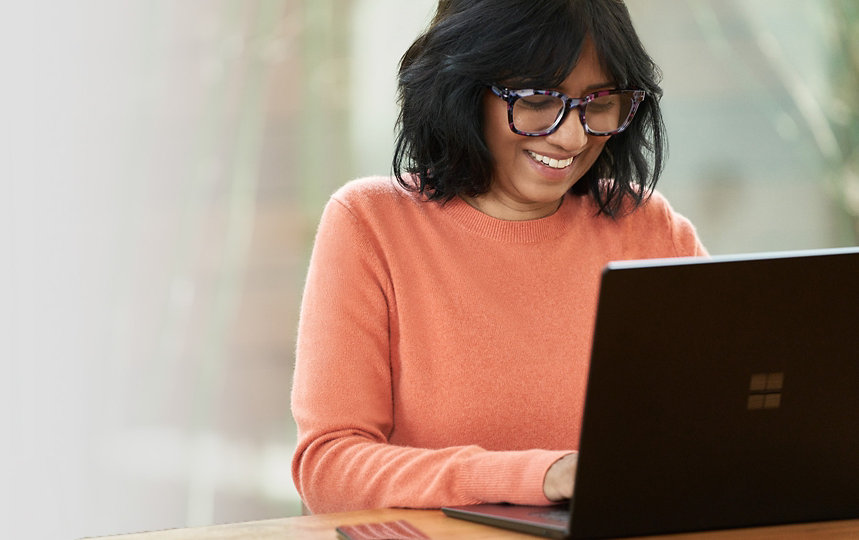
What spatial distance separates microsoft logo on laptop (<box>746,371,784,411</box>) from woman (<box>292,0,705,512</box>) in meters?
0.55

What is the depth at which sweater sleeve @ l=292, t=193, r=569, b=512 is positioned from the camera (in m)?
1.28

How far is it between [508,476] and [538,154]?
0.59m

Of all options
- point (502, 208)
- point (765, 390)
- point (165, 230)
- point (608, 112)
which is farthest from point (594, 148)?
point (165, 230)

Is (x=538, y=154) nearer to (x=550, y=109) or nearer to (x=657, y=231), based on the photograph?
(x=550, y=109)

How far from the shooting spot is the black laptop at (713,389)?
3.28 feet

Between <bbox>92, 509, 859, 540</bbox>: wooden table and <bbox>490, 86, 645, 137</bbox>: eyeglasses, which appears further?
<bbox>490, 86, 645, 137</bbox>: eyeglasses

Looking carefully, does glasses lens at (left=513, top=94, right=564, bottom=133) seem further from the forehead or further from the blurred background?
the blurred background

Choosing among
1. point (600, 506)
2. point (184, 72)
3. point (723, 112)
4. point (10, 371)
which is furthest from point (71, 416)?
point (723, 112)

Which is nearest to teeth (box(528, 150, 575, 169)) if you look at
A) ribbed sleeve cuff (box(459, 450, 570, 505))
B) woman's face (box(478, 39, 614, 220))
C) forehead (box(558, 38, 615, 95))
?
woman's face (box(478, 39, 614, 220))

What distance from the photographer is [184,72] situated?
2.49m

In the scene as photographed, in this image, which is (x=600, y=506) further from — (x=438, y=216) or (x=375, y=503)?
(x=438, y=216)

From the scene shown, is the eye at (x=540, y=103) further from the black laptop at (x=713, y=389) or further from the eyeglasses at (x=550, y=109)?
the black laptop at (x=713, y=389)

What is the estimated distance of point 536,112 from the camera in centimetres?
161

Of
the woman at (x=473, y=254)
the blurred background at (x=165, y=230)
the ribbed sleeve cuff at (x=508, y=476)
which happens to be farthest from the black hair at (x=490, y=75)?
the blurred background at (x=165, y=230)
